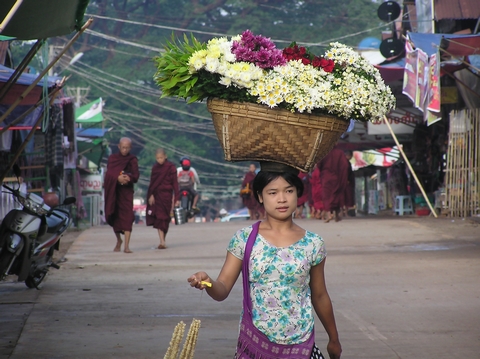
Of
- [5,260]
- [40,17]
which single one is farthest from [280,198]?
[5,260]

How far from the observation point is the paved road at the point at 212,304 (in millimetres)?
5625

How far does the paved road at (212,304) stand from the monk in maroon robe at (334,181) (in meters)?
4.96

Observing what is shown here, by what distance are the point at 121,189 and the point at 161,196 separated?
1.00 meters

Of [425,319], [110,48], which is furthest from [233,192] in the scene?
[425,319]

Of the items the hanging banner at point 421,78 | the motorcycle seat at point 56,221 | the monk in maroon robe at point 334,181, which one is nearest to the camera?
the motorcycle seat at point 56,221

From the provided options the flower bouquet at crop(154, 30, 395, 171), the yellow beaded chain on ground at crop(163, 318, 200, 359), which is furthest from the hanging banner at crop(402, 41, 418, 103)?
the yellow beaded chain on ground at crop(163, 318, 200, 359)

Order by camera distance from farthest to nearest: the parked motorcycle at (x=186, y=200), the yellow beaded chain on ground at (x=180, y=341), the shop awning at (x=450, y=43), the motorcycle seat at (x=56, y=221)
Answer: the parked motorcycle at (x=186, y=200) → the shop awning at (x=450, y=43) → the motorcycle seat at (x=56, y=221) → the yellow beaded chain on ground at (x=180, y=341)

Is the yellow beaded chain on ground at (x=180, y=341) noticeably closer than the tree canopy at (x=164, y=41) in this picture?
Yes

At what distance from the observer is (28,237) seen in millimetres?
7645

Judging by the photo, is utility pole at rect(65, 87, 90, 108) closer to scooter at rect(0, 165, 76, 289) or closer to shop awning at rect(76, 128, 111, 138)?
shop awning at rect(76, 128, 111, 138)

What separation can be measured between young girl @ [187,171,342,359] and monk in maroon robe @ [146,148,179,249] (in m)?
9.65

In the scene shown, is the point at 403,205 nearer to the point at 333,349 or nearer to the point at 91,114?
the point at 91,114

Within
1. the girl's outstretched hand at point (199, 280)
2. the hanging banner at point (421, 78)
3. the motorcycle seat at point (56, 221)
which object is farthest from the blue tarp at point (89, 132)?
the girl's outstretched hand at point (199, 280)

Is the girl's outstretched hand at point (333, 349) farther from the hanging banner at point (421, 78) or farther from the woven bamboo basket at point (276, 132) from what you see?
the hanging banner at point (421, 78)
